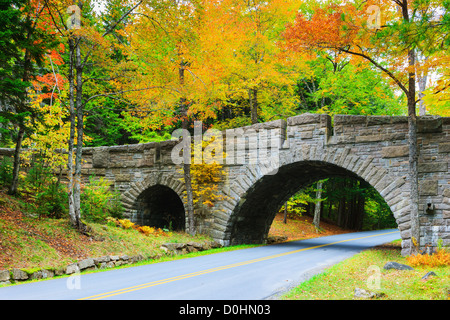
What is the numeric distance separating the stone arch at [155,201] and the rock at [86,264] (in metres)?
6.13

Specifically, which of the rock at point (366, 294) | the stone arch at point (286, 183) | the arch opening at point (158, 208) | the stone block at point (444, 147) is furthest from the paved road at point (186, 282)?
the arch opening at point (158, 208)

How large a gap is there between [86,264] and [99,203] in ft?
19.4

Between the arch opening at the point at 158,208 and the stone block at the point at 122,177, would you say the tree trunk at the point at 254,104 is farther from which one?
the stone block at the point at 122,177

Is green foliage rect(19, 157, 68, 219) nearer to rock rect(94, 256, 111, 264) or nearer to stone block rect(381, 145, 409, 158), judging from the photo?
rock rect(94, 256, 111, 264)

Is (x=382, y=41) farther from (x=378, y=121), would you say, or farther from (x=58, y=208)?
(x=58, y=208)

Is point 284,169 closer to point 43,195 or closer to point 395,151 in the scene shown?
point 395,151

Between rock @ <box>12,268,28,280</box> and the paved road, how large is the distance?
0.47 m

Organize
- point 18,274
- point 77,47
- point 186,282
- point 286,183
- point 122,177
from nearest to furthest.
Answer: point 186,282 < point 18,274 < point 77,47 < point 286,183 < point 122,177

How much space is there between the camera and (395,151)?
37.3 ft

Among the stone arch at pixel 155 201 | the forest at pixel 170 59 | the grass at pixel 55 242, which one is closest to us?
the grass at pixel 55 242

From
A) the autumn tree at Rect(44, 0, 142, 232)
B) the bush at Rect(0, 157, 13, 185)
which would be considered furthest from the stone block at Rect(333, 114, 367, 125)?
the bush at Rect(0, 157, 13, 185)

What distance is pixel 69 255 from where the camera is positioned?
9398 millimetres

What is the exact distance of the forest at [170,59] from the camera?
31.9 ft

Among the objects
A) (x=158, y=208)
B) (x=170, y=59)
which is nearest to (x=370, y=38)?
(x=170, y=59)
